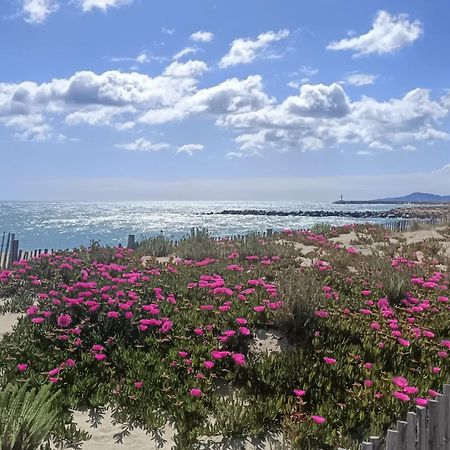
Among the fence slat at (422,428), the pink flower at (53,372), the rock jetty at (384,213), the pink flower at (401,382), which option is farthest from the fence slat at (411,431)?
the rock jetty at (384,213)

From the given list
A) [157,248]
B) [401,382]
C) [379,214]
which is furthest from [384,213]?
[401,382]

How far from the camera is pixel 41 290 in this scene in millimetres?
9375

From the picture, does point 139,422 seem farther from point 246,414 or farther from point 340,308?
point 340,308

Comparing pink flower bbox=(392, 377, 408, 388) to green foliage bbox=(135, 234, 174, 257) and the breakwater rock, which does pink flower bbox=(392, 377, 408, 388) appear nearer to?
green foliage bbox=(135, 234, 174, 257)

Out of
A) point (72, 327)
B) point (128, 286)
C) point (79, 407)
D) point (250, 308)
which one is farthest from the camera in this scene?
point (128, 286)

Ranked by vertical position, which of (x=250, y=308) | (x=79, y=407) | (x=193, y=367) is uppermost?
(x=250, y=308)

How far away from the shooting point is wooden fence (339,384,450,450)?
338cm

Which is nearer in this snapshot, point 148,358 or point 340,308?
point 148,358

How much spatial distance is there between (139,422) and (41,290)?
17.1 ft

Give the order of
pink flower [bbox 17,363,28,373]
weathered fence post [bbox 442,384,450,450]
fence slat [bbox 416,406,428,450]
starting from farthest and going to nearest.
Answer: pink flower [bbox 17,363,28,373] < weathered fence post [bbox 442,384,450,450] < fence slat [bbox 416,406,428,450]

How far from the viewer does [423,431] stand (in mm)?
3727

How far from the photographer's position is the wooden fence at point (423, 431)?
3375 mm

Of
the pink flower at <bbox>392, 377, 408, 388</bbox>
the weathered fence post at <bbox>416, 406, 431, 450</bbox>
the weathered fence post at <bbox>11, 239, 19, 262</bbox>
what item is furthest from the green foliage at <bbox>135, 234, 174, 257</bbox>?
the weathered fence post at <bbox>416, 406, 431, 450</bbox>

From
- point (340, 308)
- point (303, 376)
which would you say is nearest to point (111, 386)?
point (303, 376)
